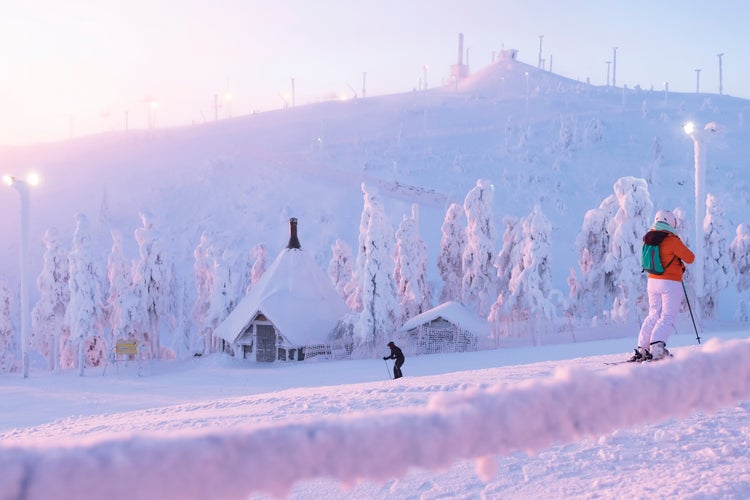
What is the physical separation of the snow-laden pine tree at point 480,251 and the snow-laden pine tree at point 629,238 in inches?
374

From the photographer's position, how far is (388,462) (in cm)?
112

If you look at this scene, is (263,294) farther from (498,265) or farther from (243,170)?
(243,170)

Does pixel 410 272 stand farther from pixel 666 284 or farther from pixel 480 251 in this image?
pixel 666 284

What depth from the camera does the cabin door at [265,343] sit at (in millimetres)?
37281

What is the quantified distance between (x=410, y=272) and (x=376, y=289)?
8.79 m

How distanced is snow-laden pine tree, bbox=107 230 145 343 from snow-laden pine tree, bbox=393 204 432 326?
53.7 feet

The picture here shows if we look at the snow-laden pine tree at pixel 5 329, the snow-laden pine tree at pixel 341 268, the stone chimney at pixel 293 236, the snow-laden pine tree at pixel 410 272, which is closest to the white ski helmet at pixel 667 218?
the stone chimney at pixel 293 236

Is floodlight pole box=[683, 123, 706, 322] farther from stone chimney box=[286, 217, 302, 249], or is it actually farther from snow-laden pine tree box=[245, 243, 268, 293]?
snow-laden pine tree box=[245, 243, 268, 293]

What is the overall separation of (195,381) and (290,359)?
27.9 ft

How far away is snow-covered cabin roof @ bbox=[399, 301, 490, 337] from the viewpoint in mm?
35719

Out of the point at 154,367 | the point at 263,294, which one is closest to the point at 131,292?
the point at 154,367

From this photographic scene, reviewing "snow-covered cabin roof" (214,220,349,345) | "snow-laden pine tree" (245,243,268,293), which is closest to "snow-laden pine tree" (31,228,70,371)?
"snow-covered cabin roof" (214,220,349,345)

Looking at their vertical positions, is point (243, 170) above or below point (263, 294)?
above

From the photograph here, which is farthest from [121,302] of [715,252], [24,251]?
[715,252]
